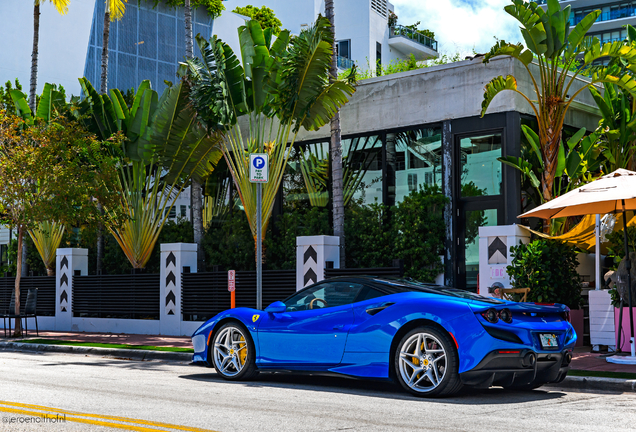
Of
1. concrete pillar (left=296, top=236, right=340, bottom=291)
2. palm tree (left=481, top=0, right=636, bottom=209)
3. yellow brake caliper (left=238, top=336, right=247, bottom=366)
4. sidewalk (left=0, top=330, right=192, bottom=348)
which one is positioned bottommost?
sidewalk (left=0, top=330, right=192, bottom=348)

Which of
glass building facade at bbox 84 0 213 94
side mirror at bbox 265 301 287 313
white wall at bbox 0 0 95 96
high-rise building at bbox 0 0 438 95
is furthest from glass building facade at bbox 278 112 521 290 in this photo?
white wall at bbox 0 0 95 96

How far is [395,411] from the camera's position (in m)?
6.82

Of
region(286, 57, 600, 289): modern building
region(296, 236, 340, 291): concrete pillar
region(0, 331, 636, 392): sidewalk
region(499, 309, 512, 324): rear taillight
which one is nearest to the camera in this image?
region(499, 309, 512, 324): rear taillight

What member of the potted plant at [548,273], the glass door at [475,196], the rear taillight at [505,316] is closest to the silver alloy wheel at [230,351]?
the rear taillight at [505,316]

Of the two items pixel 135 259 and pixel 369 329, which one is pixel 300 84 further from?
pixel 369 329

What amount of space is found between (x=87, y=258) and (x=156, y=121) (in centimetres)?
542

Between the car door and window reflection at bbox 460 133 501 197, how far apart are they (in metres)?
7.50

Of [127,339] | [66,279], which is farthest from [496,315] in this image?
[66,279]

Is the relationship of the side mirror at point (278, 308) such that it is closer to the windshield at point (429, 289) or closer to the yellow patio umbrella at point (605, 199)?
the windshield at point (429, 289)

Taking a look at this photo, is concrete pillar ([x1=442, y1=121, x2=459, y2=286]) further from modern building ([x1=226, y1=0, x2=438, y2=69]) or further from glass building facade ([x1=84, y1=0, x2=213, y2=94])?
modern building ([x1=226, y1=0, x2=438, y2=69])

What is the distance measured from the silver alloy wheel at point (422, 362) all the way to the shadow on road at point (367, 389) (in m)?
0.18

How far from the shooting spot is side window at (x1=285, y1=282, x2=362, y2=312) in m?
8.51

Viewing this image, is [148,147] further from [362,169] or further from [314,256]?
[314,256]

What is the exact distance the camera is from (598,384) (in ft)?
28.5
